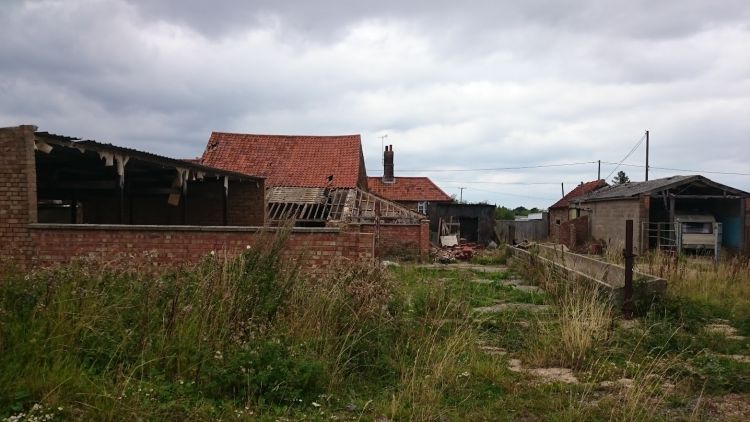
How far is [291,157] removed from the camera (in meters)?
28.2

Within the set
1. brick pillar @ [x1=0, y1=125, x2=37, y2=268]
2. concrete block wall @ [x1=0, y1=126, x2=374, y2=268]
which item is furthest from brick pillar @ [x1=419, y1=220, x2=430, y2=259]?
brick pillar @ [x1=0, y1=125, x2=37, y2=268]

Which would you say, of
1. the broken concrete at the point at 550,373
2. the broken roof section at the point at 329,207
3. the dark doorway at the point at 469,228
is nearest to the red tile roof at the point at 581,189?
the dark doorway at the point at 469,228

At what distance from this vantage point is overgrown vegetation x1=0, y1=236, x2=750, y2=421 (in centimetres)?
389

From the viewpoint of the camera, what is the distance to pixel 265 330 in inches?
188

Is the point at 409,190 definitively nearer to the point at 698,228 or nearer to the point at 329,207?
the point at 329,207

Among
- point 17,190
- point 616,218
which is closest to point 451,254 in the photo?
point 616,218

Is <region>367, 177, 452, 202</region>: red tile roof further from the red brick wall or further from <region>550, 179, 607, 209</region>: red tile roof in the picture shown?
the red brick wall

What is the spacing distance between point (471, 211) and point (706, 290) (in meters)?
20.6

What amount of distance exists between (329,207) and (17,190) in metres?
15.3

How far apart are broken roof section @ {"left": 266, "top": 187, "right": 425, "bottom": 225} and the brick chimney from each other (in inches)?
539

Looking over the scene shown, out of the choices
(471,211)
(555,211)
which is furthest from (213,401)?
(555,211)

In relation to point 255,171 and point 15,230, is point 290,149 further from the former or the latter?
point 15,230

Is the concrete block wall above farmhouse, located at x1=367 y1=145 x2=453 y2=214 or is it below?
below

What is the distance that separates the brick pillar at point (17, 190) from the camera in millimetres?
8719
